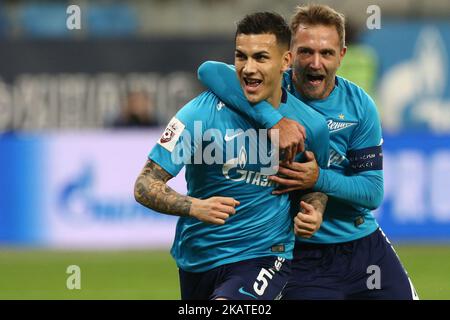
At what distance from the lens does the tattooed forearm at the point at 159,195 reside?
5715 millimetres

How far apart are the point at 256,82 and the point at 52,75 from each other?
457 inches

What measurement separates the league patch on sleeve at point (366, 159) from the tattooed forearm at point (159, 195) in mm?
1299

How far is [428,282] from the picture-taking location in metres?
11.0

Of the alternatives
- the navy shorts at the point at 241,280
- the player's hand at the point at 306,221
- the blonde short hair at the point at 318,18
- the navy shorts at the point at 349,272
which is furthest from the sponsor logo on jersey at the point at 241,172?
the blonde short hair at the point at 318,18

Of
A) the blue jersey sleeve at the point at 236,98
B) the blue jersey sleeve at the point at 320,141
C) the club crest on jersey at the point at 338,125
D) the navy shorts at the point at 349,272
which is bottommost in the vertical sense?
the navy shorts at the point at 349,272

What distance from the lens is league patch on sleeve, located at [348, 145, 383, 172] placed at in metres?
6.54

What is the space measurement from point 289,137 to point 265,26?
0.63m

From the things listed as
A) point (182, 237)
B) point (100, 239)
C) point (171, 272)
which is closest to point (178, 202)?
point (182, 237)

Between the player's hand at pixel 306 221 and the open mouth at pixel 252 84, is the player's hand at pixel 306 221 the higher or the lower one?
the lower one

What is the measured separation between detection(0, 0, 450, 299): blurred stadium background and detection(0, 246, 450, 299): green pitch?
0.02 metres

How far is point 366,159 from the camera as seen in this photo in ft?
21.5

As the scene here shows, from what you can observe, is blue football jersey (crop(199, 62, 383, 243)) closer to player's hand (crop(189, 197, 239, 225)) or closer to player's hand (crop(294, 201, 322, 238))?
player's hand (crop(294, 201, 322, 238))

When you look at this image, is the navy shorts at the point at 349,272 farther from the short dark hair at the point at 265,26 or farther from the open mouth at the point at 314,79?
the short dark hair at the point at 265,26

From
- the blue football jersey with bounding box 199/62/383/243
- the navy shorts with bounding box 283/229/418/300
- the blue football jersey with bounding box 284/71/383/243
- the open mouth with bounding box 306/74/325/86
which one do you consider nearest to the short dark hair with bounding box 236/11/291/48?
the blue football jersey with bounding box 199/62/383/243
